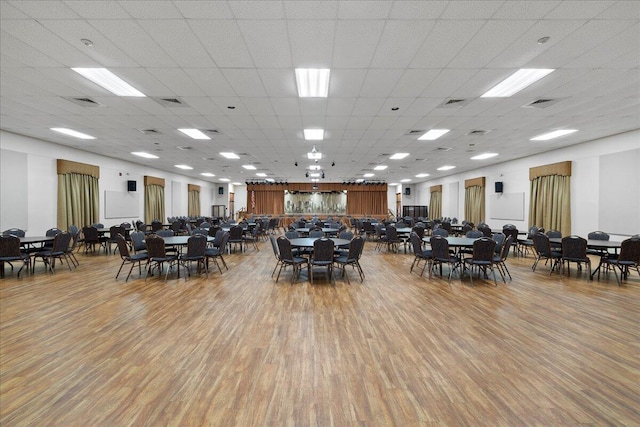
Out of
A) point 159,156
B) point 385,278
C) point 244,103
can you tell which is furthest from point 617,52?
point 159,156

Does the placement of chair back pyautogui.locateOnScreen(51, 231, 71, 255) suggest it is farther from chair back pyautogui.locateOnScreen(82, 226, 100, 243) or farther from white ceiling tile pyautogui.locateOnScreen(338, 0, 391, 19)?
white ceiling tile pyautogui.locateOnScreen(338, 0, 391, 19)

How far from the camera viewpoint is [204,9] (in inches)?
130

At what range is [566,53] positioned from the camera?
4.23 m

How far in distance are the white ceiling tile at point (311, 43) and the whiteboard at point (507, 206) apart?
508 inches

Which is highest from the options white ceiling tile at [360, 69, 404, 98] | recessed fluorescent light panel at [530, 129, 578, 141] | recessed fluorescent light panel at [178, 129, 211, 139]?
recessed fluorescent light panel at [530, 129, 578, 141]

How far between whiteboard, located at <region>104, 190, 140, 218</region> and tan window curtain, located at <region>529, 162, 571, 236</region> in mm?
18851

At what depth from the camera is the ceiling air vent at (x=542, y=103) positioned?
20.1 feet

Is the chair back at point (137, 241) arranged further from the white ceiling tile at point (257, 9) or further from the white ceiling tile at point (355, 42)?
the white ceiling tile at point (355, 42)

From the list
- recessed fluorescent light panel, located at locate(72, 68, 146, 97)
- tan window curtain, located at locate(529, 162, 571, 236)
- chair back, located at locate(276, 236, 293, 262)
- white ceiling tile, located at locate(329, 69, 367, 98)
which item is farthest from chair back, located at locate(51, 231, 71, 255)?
tan window curtain, located at locate(529, 162, 571, 236)

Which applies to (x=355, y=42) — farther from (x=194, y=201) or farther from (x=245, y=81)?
(x=194, y=201)

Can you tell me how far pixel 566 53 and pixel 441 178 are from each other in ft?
62.5

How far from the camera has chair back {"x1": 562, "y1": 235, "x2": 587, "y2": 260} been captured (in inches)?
259

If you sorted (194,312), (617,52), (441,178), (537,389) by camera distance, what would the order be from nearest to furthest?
(537,389)
(617,52)
(194,312)
(441,178)

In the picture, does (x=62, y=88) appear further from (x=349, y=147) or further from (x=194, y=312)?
(x=349, y=147)
